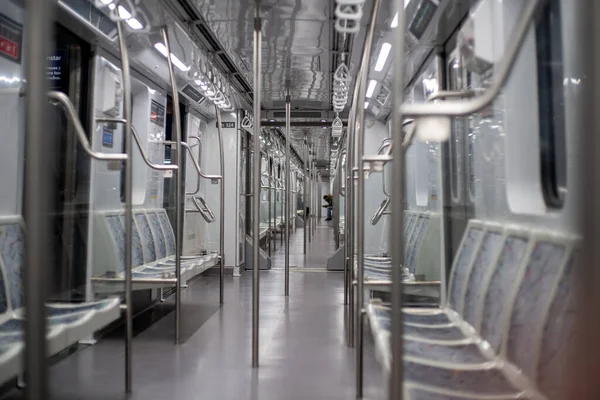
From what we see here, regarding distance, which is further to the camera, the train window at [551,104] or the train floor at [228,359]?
the train floor at [228,359]

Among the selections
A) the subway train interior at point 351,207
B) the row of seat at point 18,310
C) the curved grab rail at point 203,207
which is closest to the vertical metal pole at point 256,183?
the subway train interior at point 351,207

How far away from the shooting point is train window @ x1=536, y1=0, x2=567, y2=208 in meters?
1.59

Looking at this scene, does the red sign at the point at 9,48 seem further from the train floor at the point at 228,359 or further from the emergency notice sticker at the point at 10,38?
the train floor at the point at 228,359

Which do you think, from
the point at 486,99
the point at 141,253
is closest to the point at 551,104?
the point at 486,99

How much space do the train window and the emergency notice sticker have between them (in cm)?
268

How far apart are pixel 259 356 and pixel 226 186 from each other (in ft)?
12.4

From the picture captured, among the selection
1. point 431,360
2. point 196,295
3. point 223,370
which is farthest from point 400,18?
point 196,295

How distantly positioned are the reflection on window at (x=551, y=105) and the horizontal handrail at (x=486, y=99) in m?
0.31

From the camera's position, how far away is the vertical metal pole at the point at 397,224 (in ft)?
4.24

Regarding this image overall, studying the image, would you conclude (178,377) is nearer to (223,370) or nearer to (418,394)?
(223,370)

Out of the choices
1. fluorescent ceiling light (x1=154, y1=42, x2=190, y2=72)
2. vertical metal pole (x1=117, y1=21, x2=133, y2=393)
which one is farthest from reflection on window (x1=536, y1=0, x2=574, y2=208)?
fluorescent ceiling light (x1=154, y1=42, x2=190, y2=72)

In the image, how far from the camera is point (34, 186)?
1158mm

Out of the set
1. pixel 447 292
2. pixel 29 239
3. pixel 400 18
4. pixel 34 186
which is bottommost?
pixel 447 292

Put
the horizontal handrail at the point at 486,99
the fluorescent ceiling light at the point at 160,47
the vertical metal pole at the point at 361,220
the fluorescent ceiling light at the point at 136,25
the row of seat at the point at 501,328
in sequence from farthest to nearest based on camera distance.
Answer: the fluorescent ceiling light at the point at 160,47 → the fluorescent ceiling light at the point at 136,25 → the vertical metal pole at the point at 361,220 → the row of seat at the point at 501,328 → the horizontal handrail at the point at 486,99
